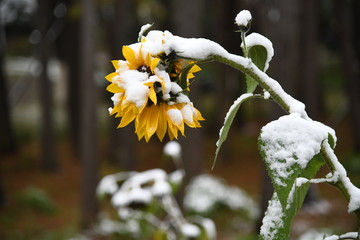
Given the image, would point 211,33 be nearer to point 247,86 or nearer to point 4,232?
point 4,232

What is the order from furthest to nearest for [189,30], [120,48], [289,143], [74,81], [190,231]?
[74,81], [120,48], [189,30], [190,231], [289,143]

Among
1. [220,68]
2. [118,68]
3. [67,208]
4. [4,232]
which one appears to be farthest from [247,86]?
[220,68]

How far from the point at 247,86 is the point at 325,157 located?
0.20 m

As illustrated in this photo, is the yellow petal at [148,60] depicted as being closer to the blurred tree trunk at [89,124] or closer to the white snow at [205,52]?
the white snow at [205,52]

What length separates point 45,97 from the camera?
1218 cm

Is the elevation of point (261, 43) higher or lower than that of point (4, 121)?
lower

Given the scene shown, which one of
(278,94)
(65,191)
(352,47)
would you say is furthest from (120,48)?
(278,94)

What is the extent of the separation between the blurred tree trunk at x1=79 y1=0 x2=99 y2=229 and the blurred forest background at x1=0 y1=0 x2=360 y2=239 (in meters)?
0.02

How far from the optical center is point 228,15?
1448 centimetres

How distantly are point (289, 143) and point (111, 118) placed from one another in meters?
12.1

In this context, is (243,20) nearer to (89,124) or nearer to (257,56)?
(257,56)

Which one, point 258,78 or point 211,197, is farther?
point 211,197

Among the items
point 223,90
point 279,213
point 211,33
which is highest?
point 211,33

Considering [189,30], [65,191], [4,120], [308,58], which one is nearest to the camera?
[189,30]
